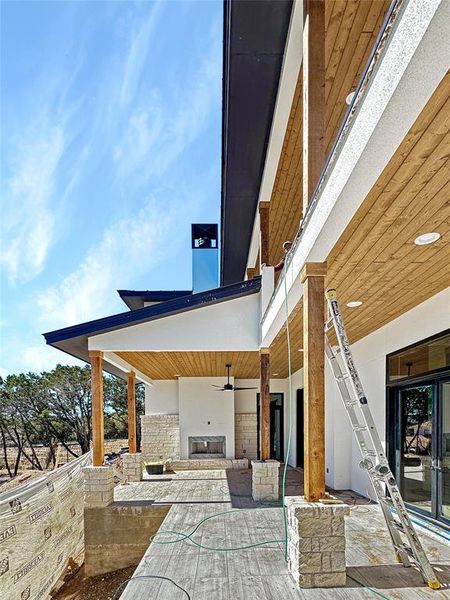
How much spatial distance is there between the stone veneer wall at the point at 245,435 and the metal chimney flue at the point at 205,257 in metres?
4.17

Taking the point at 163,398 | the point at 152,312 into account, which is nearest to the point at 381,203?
the point at 152,312

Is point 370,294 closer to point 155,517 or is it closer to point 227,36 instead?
point 227,36

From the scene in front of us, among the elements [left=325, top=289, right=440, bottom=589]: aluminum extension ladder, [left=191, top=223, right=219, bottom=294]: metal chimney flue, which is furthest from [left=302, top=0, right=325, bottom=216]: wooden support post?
[left=191, top=223, right=219, bottom=294]: metal chimney flue

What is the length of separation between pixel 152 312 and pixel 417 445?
4325 mm

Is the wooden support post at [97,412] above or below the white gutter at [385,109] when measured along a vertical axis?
below

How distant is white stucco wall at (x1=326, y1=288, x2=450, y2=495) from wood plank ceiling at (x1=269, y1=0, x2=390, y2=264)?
7.91ft

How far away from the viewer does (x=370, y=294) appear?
5434 millimetres

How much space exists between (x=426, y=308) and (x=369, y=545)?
284 cm

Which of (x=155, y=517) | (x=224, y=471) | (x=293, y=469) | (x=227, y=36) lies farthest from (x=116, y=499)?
(x=227, y=36)

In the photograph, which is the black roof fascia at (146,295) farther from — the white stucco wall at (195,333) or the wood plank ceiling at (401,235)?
the wood plank ceiling at (401,235)

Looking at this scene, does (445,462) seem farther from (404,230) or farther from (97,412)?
(97,412)

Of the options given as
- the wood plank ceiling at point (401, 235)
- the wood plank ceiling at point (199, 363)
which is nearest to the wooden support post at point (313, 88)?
the wood plank ceiling at point (401, 235)

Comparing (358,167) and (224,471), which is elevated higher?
(358,167)

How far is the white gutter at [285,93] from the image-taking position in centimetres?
431
